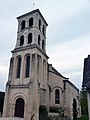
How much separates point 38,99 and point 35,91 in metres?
1.42

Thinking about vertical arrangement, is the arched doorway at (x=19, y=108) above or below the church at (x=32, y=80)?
below

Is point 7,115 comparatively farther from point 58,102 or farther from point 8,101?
point 58,102

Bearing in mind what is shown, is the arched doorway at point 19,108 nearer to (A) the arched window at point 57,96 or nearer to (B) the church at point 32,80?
(B) the church at point 32,80

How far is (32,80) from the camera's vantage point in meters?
26.3

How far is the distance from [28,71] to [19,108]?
619cm

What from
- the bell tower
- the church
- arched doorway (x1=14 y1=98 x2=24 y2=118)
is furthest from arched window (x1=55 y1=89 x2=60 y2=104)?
arched doorway (x1=14 y1=98 x2=24 y2=118)

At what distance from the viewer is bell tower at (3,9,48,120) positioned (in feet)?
84.2

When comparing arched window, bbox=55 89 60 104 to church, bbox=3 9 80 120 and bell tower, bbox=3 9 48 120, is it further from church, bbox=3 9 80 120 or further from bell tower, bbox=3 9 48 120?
bell tower, bbox=3 9 48 120

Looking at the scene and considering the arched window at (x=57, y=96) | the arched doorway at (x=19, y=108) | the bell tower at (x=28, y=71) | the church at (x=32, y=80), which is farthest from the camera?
the arched window at (x=57, y=96)

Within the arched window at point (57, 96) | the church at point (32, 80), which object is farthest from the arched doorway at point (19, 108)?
the arched window at point (57, 96)

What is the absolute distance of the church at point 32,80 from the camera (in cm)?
2598

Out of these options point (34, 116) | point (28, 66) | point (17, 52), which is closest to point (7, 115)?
point (34, 116)

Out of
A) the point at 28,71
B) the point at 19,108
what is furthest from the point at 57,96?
the point at 19,108

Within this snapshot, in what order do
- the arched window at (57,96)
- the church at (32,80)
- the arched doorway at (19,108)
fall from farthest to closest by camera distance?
the arched window at (57,96)
the arched doorway at (19,108)
the church at (32,80)
